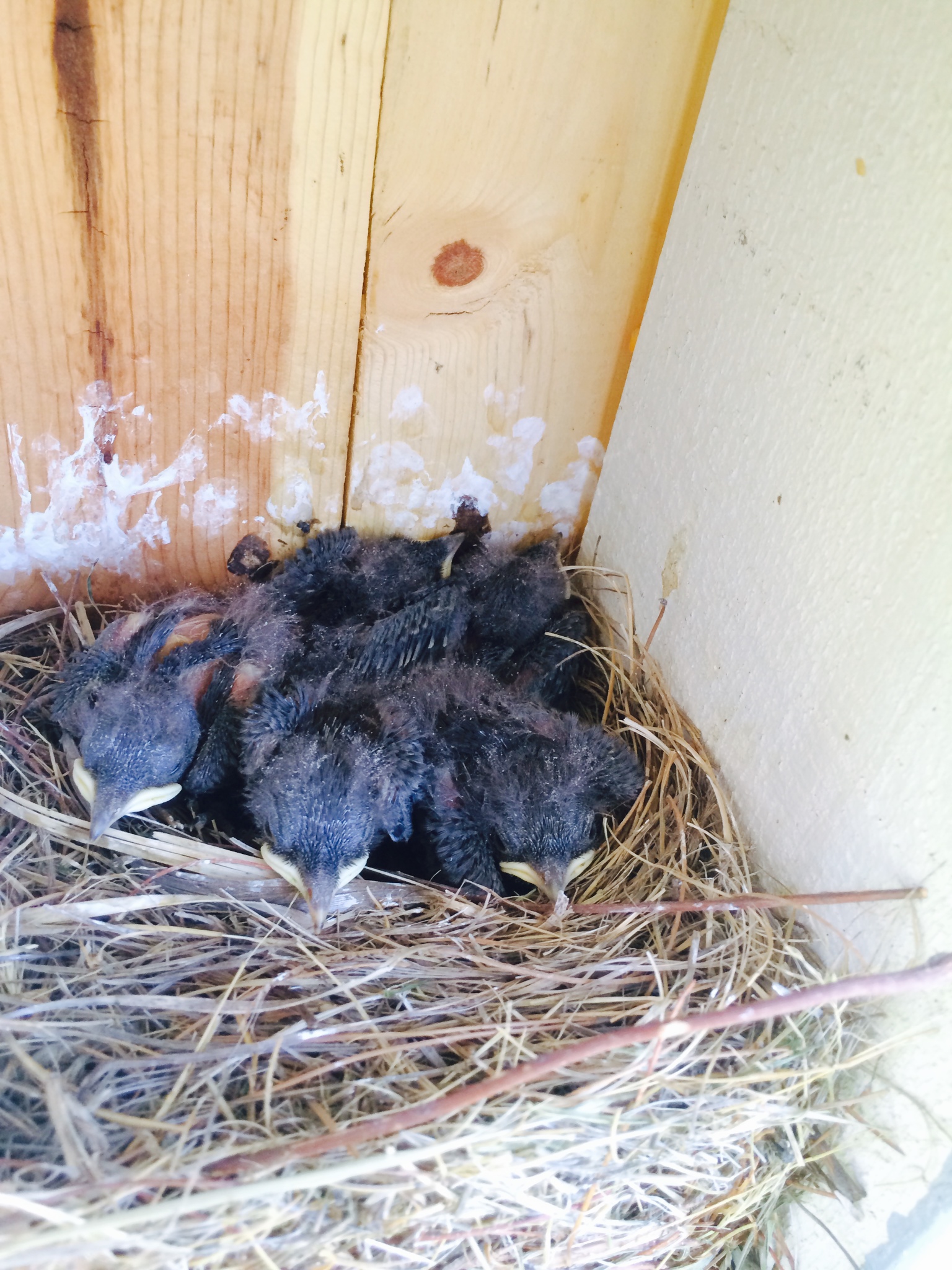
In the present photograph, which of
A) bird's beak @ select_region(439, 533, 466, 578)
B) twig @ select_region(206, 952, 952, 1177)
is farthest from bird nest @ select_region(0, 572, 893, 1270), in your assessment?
Result: bird's beak @ select_region(439, 533, 466, 578)

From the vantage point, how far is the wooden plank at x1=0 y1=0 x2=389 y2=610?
3.07 ft

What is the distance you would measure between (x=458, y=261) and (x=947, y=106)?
57cm

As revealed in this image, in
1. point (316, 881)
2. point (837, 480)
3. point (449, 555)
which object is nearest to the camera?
point (837, 480)

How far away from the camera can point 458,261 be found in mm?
1147

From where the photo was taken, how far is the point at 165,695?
3.60ft

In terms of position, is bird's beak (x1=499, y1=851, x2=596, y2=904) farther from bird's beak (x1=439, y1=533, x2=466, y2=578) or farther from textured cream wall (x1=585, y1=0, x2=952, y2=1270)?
bird's beak (x1=439, y1=533, x2=466, y2=578)

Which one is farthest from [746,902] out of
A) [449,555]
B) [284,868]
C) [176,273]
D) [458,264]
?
[176,273]

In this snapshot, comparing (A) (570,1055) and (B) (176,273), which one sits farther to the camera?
(B) (176,273)

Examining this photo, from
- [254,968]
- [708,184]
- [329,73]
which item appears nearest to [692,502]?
[708,184]

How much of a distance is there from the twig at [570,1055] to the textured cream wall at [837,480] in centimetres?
7

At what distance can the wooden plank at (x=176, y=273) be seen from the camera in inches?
36.9

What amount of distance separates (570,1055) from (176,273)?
89 centimetres

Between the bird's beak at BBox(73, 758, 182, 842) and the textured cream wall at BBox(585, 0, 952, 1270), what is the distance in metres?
0.63

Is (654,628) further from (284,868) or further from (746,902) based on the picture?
(284,868)
